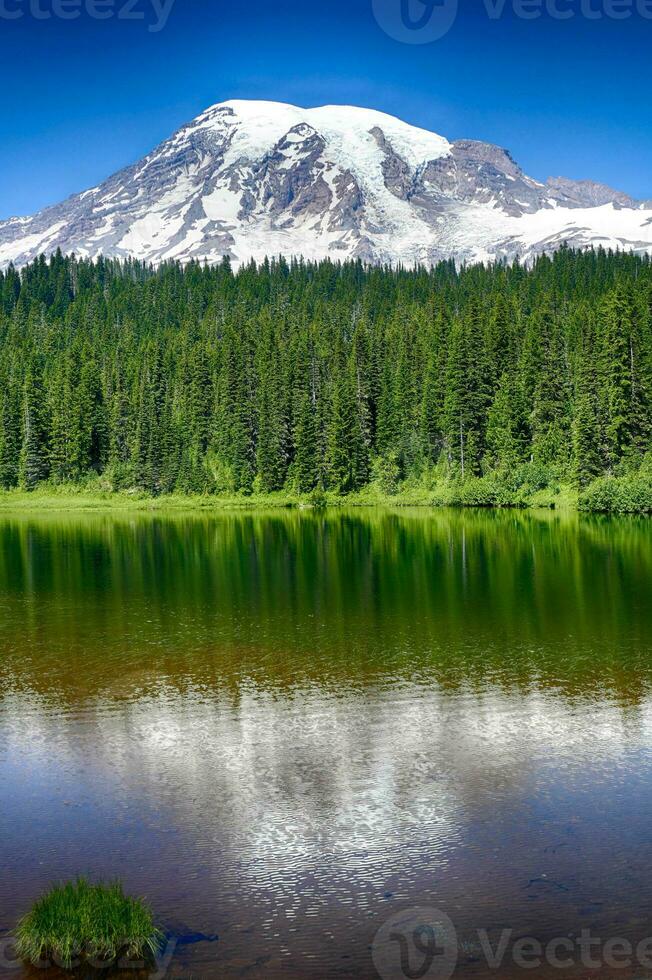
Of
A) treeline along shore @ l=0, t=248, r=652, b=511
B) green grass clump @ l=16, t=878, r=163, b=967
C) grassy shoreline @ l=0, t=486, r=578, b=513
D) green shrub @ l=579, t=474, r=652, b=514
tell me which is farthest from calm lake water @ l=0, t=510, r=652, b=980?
grassy shoreline @ l=0, t=486, r=578, b=513

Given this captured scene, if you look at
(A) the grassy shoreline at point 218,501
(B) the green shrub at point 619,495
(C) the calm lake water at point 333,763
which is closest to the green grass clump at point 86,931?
(C) the calm lake water at point 333,763

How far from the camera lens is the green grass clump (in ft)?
37.6

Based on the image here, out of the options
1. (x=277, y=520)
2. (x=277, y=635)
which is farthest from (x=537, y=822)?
(x=277, y=520)

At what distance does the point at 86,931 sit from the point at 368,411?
403ft

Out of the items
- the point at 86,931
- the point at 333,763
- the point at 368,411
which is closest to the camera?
the point at 86,931

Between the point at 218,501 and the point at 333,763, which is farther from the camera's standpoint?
the point at 218,501

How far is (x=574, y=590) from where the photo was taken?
4041 cm

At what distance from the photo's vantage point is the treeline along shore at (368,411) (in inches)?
3969

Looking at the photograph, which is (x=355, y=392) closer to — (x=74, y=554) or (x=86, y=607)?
(x=74, y=554)

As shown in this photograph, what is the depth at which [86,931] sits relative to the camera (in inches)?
455

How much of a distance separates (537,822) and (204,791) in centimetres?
610

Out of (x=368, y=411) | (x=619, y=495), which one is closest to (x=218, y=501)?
(x=368, y=411)

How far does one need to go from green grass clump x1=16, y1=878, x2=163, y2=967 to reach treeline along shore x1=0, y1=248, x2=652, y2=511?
8286 centimetres

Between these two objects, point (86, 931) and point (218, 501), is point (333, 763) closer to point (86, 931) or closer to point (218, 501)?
point (86, 931)
